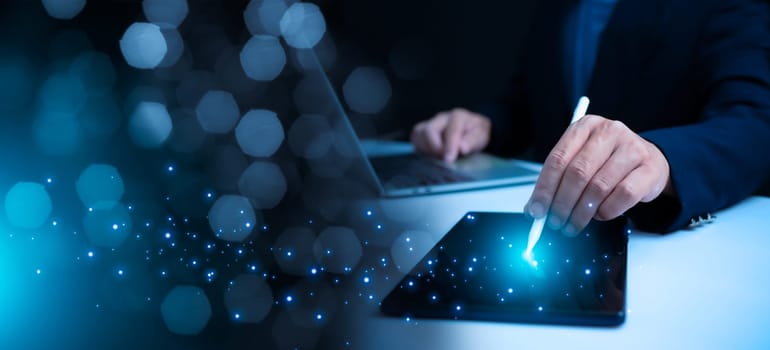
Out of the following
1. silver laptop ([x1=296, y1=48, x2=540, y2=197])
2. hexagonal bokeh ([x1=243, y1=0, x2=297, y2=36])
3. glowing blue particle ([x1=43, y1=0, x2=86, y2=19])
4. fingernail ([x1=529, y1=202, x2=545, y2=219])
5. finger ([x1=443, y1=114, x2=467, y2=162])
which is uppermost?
glowing blue particle ([x1=43, y1=0, x2=86, y2=19])

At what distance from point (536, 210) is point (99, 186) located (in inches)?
17.4

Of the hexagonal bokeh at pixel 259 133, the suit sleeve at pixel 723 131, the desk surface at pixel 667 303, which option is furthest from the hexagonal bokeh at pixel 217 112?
the suit sleeve at pixel 723 131

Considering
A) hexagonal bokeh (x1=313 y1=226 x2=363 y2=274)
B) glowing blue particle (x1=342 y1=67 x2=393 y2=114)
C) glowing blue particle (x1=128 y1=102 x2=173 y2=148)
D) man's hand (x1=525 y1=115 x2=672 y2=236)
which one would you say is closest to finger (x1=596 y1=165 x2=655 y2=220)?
man's hand (x1=525 y1=115 x2=672 y2=236)

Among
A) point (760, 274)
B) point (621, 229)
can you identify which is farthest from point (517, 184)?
point (760, 274)

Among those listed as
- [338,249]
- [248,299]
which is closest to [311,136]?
[338,249]

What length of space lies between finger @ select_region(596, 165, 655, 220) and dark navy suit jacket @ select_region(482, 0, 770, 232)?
7cm

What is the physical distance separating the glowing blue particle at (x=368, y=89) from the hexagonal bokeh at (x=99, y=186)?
140 centimetres

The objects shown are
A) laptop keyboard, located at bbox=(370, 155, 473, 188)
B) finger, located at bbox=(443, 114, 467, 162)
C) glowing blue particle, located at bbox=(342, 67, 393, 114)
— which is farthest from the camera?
glowing blue particle, located at bbox=(342, 67, 393, 114)

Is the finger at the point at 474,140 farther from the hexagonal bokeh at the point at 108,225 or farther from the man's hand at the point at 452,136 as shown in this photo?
the hexagonal bokeh at the point at 108,225

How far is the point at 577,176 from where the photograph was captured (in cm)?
61

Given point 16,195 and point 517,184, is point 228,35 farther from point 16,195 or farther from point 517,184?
point 517,184

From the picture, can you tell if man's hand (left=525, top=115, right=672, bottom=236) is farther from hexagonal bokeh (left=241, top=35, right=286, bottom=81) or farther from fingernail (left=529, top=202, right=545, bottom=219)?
hexagonal bokeh (left=241, top=35, right=286, bottom=81)

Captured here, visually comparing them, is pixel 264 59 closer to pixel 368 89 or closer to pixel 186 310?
Answer: pixel 186 310

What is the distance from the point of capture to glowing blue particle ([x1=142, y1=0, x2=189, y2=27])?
0.68 metres
